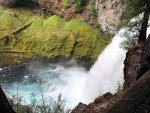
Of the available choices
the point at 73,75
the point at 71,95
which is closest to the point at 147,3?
the point at 71,95

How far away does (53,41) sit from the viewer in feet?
55.2

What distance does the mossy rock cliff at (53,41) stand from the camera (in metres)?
16.1

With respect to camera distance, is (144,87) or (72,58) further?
(72,58)

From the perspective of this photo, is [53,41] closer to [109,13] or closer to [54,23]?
[54,23]

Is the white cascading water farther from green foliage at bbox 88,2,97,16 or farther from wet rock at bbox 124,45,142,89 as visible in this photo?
green foliage at bbox 88,2,97,16

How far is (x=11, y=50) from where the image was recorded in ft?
53.3

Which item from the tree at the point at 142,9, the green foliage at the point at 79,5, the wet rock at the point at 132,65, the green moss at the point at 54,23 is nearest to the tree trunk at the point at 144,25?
the tree at the point at 142,9

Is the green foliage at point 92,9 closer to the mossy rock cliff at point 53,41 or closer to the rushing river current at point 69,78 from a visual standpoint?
the mossy rock cliff at point 53,41

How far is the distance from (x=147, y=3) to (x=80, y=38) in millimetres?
10473

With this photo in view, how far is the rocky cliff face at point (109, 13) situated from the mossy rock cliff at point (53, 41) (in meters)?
1.18

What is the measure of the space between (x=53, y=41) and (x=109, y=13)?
6873 millimetres

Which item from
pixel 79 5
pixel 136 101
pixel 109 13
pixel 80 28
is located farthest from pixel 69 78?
pixel 136 101

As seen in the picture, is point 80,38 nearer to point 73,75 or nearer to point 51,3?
point 73,75

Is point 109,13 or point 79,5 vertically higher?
point 79,5
